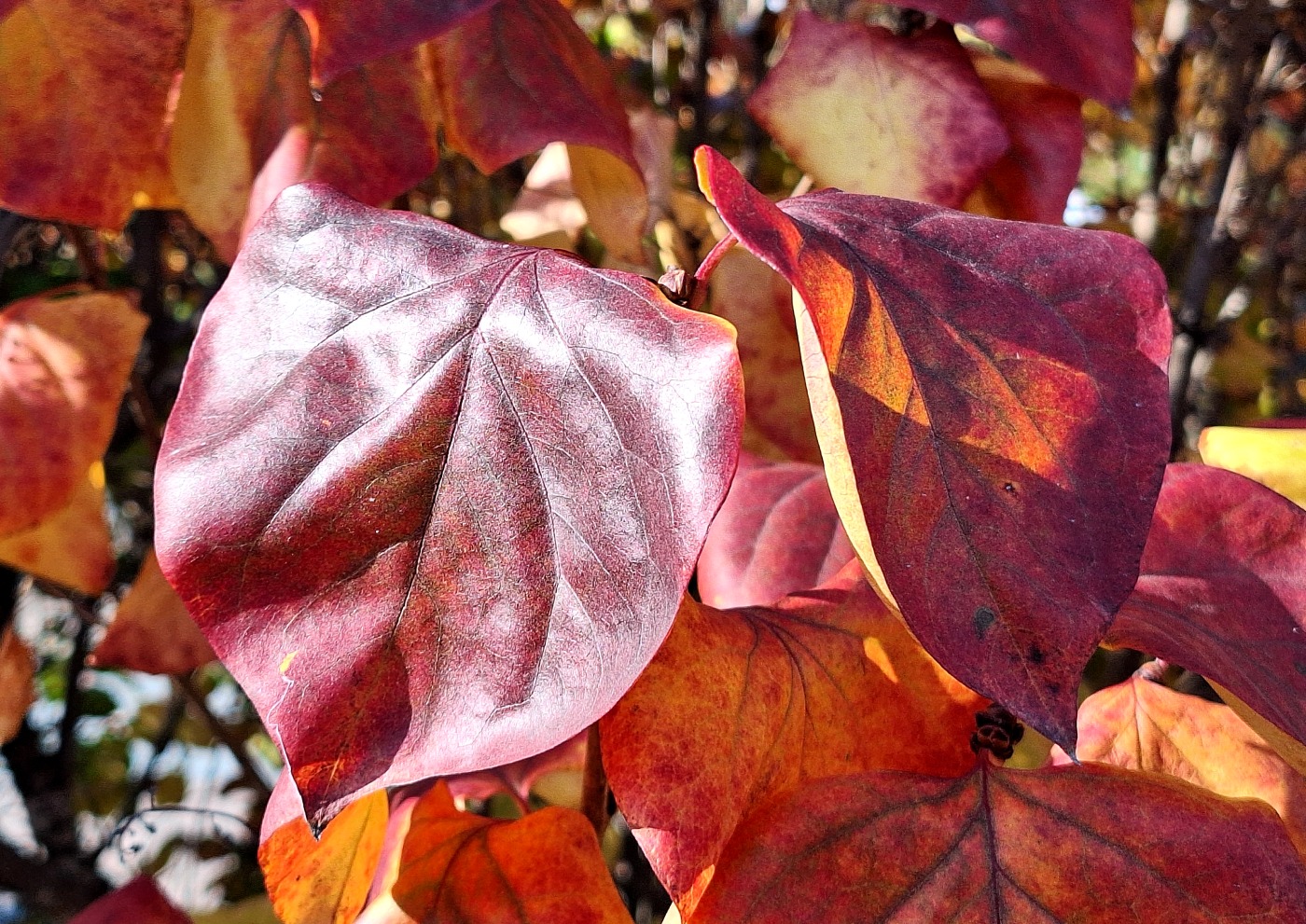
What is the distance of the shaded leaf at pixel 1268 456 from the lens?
1.71 ft

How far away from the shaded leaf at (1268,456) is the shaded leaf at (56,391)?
54 cm

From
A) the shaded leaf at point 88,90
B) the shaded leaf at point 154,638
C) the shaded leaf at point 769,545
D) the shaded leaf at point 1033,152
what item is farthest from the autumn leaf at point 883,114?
the shaded leaf at point 154,638

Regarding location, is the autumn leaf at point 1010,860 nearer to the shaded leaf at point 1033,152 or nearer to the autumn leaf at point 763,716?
the autumn leaf at point 763,716

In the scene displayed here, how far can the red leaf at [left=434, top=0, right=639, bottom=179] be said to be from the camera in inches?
20.2

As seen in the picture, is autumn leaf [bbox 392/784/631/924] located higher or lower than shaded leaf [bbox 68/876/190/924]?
higher

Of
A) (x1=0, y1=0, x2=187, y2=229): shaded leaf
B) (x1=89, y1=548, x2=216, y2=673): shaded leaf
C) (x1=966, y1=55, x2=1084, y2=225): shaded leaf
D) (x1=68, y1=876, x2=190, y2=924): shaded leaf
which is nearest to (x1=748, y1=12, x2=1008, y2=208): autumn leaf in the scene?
(x1=966, y1=55, x2=1084, y2=225): shaded leaf

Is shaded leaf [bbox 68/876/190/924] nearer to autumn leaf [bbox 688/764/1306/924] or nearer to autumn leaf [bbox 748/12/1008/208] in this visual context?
autumn leaf [bbox 688/764/1306/924]

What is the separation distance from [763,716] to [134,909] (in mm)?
413

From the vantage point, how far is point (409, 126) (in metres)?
0.53

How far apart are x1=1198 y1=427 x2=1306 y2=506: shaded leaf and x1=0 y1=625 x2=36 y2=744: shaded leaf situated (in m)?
0.71

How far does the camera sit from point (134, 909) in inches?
24.0

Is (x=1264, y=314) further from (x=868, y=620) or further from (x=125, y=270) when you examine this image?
(x=125, y=270)

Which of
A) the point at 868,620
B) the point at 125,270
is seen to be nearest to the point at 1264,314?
the point at 868,620

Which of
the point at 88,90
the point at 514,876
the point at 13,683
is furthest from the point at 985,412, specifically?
the point at 13,683
